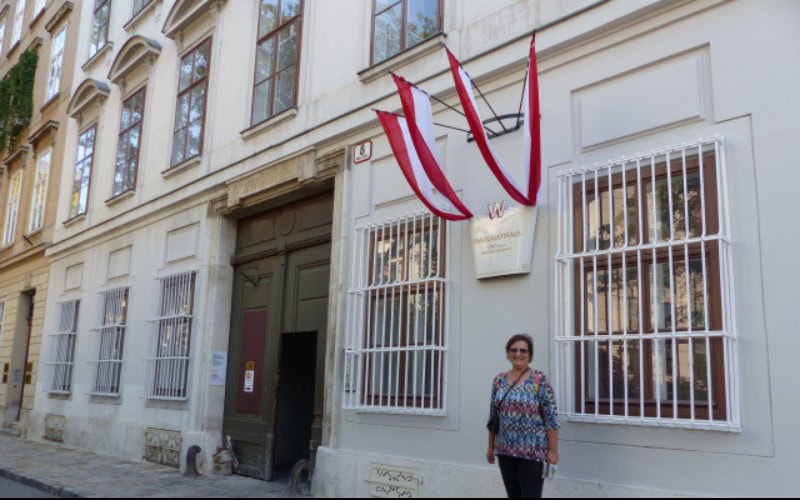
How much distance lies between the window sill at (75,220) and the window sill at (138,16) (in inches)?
139

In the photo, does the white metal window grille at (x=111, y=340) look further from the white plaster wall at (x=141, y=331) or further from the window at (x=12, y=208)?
the window at (x=12, y=208)

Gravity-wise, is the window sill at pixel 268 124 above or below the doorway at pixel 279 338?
above

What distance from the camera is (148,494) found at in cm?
823

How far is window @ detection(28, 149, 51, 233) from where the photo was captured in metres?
16.9

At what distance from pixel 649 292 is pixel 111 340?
31.5ft

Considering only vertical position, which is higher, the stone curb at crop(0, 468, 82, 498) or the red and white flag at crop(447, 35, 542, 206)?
the red and white flag at crop(447, 35, 542, 206)

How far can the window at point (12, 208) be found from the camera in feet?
61.0

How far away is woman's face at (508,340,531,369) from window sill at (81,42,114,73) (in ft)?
39.9

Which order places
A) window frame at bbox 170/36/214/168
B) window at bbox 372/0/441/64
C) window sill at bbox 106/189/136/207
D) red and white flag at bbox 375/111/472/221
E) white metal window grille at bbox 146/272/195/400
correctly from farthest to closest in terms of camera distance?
window sill at bbox 106/189/136/207
window frame at bbox 170/36/214/168
white metal window grille at bbox 146/272/195/400
window at bbox 372/0/441/64
red and white flag at bbox 375/111/472/221

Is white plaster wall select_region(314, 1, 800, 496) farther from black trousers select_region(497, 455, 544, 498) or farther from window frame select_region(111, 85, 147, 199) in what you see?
window frame select_region(111, 85, 147, 199)

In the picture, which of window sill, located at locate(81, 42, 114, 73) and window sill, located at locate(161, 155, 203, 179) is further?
window sill, located at locate(81, 42, 114, 73)

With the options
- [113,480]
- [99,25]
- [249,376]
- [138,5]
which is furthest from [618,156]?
[99,25]

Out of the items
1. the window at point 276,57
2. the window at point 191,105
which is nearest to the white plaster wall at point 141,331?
the window at point 191,105

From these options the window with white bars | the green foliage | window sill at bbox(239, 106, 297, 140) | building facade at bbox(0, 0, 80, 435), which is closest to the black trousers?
window sill at bbox(239, 106, 297, 140)
